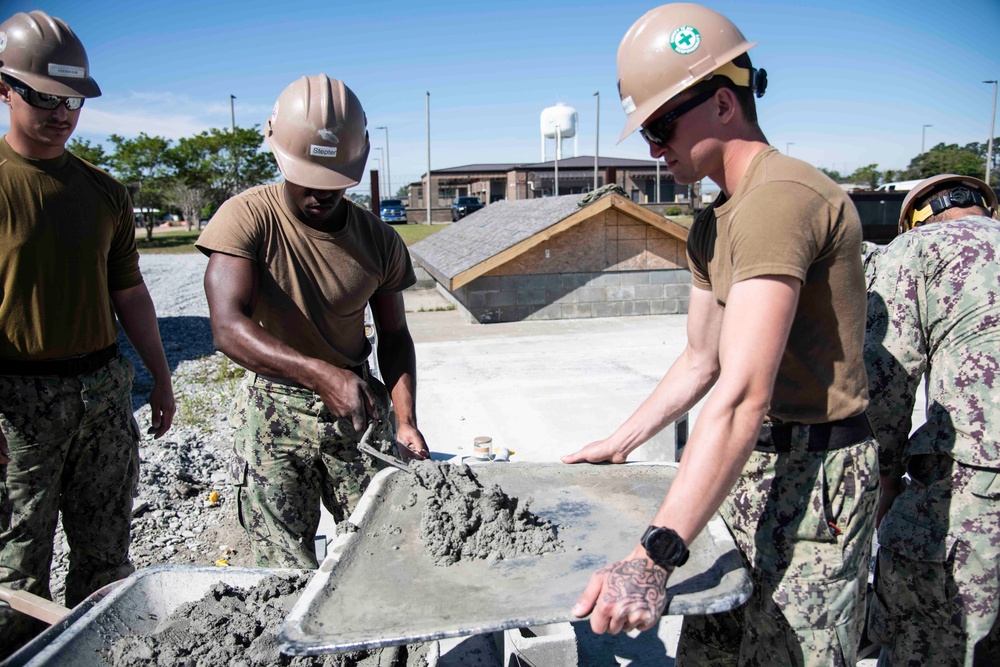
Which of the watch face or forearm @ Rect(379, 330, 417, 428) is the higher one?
the watch face

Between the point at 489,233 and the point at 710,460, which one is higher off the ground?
the point at 489,233

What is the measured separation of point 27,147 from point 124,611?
5.95 feet

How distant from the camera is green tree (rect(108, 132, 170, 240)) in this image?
32781mm

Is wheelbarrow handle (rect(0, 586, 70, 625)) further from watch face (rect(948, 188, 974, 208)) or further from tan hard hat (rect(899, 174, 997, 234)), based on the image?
watch face (rect(948, 188, 974, 208))

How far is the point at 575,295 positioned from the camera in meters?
12.1

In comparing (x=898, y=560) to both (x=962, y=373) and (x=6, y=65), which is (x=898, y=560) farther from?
(x=6, y=65)

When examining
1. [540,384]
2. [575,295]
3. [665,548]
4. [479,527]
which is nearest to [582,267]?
[575,295]

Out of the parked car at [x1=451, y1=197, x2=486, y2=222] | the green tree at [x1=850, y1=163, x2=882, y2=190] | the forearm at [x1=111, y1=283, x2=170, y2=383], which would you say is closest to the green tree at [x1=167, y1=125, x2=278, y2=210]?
the parked car at [x1=451, y1=197, x2=486, y2=222]

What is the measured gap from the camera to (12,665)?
1757mm

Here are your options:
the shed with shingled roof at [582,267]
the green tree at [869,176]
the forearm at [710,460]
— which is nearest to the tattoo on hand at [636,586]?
the forearm at [710,460]

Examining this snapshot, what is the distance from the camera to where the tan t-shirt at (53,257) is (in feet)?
8.89

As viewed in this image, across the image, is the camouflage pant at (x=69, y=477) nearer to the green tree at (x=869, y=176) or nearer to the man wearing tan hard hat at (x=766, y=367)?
the man wearing tan hard hat at (x=766, y=367)

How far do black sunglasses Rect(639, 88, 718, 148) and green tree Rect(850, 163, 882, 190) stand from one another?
56.5 m

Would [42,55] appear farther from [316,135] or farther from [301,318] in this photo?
[301,318]
